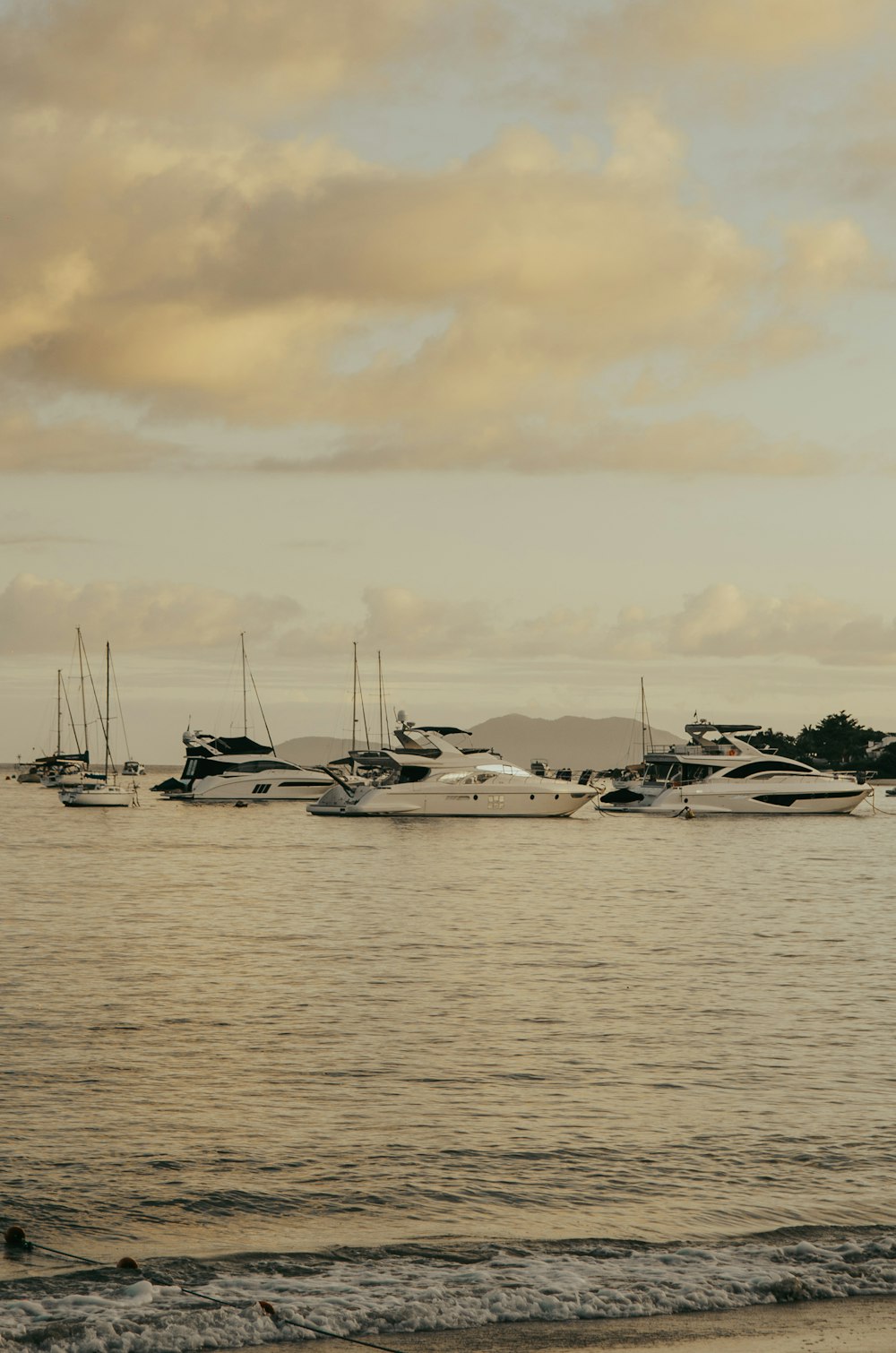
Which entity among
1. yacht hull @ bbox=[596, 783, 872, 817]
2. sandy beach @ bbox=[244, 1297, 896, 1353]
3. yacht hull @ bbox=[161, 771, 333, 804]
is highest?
yacht hull @ bbox=[161, 771, 333, 804]

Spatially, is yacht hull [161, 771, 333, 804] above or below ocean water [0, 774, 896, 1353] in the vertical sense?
above

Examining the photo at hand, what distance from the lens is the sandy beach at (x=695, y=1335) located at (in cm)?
973

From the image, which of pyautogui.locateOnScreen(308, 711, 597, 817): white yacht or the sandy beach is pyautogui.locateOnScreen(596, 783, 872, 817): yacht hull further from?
the sandy beach

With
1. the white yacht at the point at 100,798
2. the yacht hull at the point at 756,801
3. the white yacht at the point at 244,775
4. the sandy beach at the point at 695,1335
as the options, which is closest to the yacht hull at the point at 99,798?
the white yacht at the point at 100,798

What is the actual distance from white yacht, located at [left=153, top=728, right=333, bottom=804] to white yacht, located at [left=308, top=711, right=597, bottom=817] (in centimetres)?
2678

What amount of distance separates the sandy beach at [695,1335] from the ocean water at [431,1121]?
202 mm

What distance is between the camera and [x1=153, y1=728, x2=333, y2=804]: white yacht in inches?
5089

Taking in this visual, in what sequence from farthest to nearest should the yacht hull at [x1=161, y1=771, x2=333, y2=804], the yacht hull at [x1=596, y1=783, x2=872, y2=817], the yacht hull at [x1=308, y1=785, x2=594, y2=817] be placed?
1. the yacht hull at [x1=161, y1=771, x2=333, y2=804]
2. the yacht hull at [x1=596, y1=783, x2=872, y2=817]
3. the yacht hull at [x1=308, y1=785, x2=594, y2=817]

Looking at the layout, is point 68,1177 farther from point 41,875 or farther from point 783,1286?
point 41,875

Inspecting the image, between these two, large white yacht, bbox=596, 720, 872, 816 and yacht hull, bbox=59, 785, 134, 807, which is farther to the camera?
yacht hull, bbox=59, 785, 134, 807

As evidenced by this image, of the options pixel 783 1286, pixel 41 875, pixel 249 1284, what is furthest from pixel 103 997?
pixel 41 875

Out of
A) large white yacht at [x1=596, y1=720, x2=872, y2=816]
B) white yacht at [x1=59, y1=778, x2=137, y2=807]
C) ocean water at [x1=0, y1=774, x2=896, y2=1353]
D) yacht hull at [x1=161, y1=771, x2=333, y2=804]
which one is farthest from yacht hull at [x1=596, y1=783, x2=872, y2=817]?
ocean water at [x1=0, y1=774, x2=896, y2=1353]

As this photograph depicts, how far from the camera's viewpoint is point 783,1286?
10.9m

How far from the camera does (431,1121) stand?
1662cm
